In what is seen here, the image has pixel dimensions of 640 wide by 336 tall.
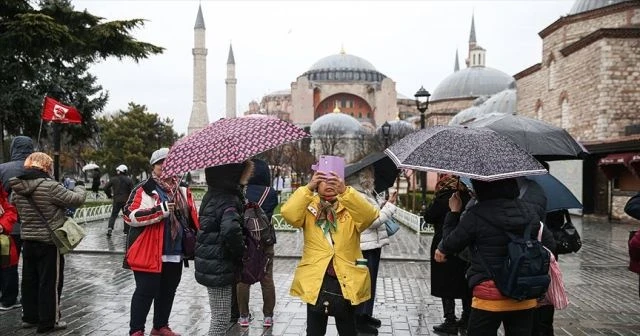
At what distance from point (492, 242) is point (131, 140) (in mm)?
34287

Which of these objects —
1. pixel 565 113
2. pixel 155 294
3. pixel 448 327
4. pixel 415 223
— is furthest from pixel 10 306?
pixel 565 113

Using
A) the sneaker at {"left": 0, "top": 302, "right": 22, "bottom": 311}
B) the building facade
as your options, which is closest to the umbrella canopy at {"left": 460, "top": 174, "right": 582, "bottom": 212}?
the sneaker at {"left": 0, "top": 302, "right": 22, "bottom": 311}

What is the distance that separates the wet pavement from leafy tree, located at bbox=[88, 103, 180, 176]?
24.8m

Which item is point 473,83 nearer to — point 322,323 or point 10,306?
point 10,306

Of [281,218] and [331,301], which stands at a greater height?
[331,301]

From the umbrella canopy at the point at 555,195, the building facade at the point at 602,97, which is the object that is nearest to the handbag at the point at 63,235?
the umbrella canopy at the point at 555,195

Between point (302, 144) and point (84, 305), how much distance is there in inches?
1496

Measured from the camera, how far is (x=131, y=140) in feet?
114

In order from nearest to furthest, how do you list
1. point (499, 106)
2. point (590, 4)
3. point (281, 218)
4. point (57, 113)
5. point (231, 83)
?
point (57, 113)
point (281, 218)
point (590, 4)
point (499, 106)
point (231, 83)

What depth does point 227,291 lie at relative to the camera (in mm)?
4043

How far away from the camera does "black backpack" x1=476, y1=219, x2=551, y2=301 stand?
3.15m

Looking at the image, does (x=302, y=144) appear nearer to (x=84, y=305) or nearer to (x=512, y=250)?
(x=84, y=305)

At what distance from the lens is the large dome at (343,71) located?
82.6 meters

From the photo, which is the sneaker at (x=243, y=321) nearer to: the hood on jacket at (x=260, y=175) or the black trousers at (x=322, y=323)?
the hood on jacket at (x=260, y=175)
